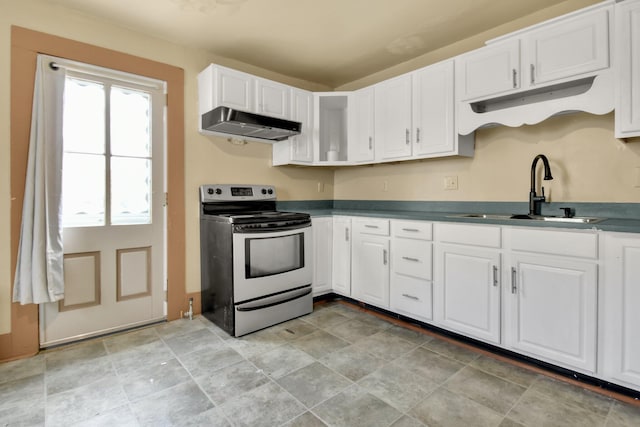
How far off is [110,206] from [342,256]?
6.65 feet

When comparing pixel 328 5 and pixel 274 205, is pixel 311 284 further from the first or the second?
pixel 328 5

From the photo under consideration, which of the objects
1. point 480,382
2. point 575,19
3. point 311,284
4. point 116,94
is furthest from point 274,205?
point 575,19

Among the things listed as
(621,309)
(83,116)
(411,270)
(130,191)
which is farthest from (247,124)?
(621,309)

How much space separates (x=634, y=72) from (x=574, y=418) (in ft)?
5.98

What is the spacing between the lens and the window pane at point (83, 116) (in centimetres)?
230

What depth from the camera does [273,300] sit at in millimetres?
2668

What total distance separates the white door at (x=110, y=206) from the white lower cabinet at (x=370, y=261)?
1.71m

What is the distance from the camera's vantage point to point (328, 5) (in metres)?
2.27

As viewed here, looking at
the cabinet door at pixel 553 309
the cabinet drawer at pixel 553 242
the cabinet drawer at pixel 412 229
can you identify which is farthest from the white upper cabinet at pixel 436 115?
the cabinet door at pixel 553 309

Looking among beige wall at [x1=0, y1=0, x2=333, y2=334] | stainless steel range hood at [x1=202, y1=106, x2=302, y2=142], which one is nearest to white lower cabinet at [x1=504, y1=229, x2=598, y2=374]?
stainless steel range hood at [x1=202, y1=106, x2=302, y2=142]

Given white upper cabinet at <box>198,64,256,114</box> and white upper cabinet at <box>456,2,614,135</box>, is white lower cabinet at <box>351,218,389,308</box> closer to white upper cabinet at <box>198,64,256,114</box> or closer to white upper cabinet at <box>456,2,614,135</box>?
white upper cabinet at <box>456,2,614,135</box>

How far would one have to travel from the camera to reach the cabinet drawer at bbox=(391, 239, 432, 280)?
2.49 m

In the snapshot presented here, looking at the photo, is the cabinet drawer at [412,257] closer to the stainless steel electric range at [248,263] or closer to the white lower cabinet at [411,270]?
the white lower cabinet at [411,270]

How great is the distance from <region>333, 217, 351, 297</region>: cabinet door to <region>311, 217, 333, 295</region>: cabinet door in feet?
0.17
